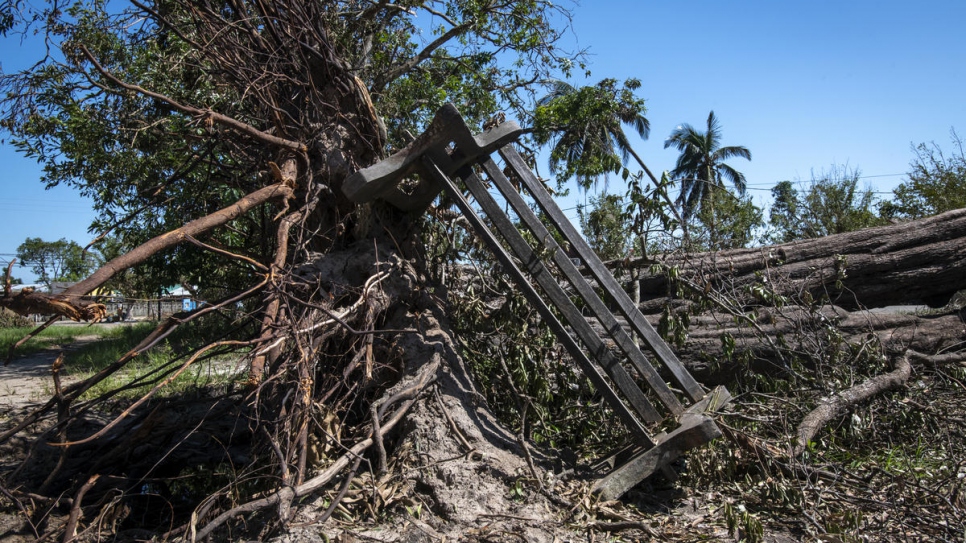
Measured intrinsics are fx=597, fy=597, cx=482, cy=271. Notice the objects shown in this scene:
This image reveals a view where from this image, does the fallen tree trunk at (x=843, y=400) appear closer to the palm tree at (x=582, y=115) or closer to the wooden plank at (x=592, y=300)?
the wooden plank at (x=592, y=300)

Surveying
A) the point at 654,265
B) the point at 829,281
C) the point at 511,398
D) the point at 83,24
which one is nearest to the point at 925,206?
the point at 829,281

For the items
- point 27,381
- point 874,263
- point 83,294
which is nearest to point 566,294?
point 83,294

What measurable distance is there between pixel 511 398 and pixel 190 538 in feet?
7.26

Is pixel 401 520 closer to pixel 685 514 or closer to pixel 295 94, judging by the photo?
pixel 685 514

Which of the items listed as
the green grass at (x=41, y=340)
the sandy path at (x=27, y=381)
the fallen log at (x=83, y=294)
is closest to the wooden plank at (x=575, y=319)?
the fallen log at (x=83, y=294)

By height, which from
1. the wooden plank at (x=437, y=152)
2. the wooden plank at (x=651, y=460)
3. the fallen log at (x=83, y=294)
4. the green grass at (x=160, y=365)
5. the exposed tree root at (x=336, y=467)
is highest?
the wooden plank at (x=437, y=152)

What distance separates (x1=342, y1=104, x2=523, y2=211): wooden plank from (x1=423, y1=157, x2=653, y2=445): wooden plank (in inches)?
4.2

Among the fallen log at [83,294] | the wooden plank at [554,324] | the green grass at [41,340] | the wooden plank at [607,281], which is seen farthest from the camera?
the green grass at [41,340]

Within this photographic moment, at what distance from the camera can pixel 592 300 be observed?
12.2 feet

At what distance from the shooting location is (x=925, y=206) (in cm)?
1280

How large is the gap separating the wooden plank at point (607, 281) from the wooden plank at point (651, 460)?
49cm

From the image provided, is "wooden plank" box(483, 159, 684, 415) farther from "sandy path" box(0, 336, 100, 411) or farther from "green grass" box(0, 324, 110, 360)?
"green grass" box(0, 324, 110, 360)

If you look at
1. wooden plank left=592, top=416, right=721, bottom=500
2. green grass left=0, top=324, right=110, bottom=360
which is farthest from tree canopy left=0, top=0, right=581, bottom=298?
green grass left=0, top=324, right=110, bottom=360

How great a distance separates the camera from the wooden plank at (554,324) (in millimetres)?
Answer: 3498
